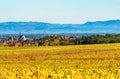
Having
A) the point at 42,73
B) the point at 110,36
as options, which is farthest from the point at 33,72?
the point at 110,36

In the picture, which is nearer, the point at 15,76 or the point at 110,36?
the point at 15,76

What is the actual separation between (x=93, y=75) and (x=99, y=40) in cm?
8635

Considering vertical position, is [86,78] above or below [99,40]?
above

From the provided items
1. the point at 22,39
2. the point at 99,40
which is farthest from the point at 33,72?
the point at 22,39

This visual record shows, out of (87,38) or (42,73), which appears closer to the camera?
(42,73)

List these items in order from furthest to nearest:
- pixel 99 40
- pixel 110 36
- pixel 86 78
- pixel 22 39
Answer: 1. pixel 22 39
2. pixel 110 36
3. pixel 99 40
4. pixel 86 78

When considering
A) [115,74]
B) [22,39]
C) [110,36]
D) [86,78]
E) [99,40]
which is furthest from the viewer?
[22,39]

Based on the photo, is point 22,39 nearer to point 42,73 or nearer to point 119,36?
point 119,36

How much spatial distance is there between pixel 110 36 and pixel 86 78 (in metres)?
95.9

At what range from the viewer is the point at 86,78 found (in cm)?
2509

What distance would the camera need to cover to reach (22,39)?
134125 mm

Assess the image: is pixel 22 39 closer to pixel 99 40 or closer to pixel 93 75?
pixel 99 40

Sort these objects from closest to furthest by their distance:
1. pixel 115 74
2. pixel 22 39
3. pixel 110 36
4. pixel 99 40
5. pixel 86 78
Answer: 1. pixel 86 78
2. pixel 115 74
3. pixel 99 40
4. pixel 110 36
5. pixel 22 39

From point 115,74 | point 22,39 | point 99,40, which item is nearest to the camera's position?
point 115,74
